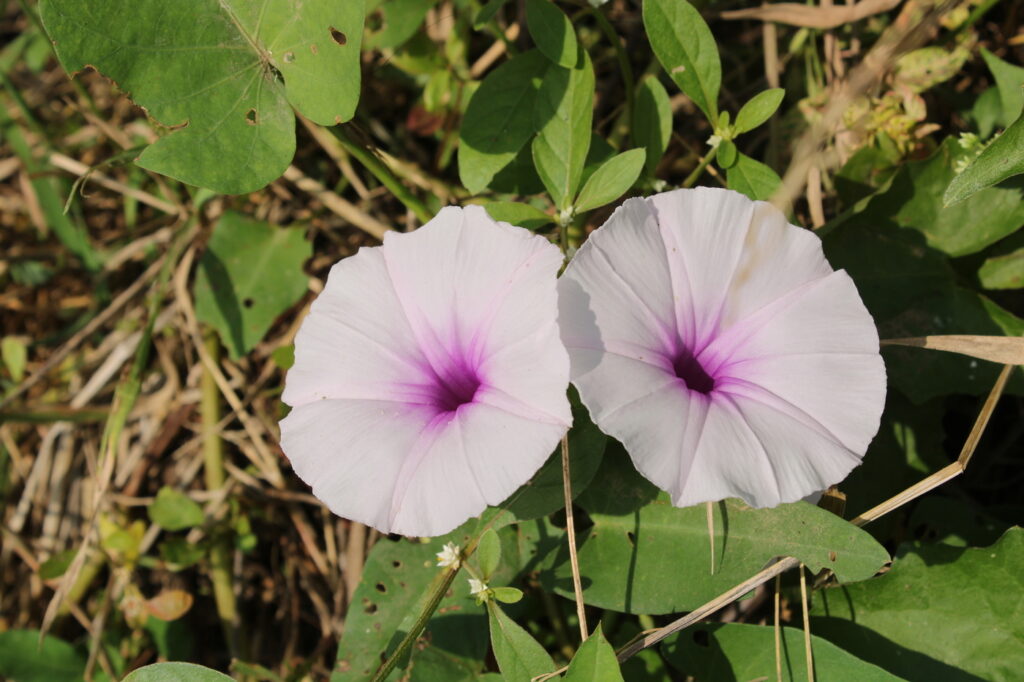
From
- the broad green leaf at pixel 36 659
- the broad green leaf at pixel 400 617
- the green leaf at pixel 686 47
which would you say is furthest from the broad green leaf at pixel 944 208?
the broad green leaf at pixel 36 659

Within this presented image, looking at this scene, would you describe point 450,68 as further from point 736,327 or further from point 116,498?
point 116,498

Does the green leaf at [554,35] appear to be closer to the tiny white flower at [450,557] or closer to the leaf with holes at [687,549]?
the leaf with holes at [687,549]

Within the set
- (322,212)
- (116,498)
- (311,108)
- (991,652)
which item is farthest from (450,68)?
(991,652)

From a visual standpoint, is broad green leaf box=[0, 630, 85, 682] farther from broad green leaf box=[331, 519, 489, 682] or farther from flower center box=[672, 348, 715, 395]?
flower center box=[672, 348, 715, 395]

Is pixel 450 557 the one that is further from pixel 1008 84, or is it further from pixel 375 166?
pixel 1008 84

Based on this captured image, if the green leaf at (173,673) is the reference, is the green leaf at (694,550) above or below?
below

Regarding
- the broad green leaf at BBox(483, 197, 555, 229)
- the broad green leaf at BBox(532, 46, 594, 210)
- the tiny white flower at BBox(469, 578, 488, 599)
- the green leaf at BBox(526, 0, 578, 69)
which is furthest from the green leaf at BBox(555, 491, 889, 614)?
the green leaf at BBox(526, 0, 578, 69)
